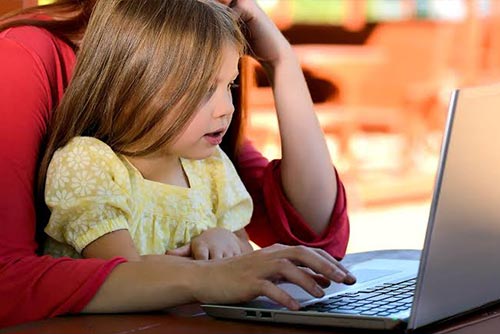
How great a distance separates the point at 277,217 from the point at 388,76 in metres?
3.30

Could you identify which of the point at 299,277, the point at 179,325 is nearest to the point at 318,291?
the point at 299,277

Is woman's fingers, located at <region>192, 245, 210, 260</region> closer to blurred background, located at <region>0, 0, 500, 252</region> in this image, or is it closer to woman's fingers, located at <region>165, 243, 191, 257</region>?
woman's fingers, located at <region>165, 243, 191, 257</region>

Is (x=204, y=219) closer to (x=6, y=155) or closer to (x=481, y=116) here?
(x=6, y=155)

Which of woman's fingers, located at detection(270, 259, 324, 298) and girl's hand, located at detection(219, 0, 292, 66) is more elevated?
girl's hand, located at detection(219, 0, 292, 66)

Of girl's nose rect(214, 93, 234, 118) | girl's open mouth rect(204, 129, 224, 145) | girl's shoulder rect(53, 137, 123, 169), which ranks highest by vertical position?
girl's nose rect(214, 93, 234, 118)

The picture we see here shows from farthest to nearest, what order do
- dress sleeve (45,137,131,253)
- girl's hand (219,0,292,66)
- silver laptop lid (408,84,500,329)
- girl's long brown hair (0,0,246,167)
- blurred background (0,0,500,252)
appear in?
blurred background (0,0,500,252)
girl's hand (219,0,292,66)
girl's long brown hair (0,0,246,167)
dress sleeve (45,137,131,253)
silver laptop lid (408,84,500,329)

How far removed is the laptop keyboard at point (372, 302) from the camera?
102cm

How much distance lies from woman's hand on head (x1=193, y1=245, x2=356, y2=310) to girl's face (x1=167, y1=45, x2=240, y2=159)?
0.26 m

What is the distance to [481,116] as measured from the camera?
37.5 inches

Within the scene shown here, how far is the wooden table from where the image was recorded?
39.3 inches

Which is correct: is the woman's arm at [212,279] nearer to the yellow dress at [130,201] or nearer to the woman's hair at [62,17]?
the yellow dress at [130,201]

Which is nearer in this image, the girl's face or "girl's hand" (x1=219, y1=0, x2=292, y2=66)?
the girl's face

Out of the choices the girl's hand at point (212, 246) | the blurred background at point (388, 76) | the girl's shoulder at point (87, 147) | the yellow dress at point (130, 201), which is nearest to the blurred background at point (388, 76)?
the blurred background at point (388, 76)

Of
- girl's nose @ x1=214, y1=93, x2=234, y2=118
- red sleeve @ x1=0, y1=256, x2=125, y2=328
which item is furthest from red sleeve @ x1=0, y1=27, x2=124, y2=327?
girl's nose @ x1=214, y1=93, x2=234, y2=118
